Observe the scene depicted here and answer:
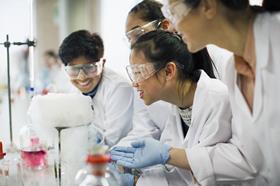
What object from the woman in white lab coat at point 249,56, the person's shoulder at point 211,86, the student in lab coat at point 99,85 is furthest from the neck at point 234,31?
the student in lab coat at point 99,85

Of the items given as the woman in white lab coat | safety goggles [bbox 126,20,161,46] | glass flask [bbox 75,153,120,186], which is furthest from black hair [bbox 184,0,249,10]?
safety goggles [bbox 126,20,161,46]

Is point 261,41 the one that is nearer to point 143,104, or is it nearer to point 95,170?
point 95,170

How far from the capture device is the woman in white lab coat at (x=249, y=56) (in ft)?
4.03

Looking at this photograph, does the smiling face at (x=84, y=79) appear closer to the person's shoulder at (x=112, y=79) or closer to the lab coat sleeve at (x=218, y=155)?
the person's shoulder at (x=112, y=79)

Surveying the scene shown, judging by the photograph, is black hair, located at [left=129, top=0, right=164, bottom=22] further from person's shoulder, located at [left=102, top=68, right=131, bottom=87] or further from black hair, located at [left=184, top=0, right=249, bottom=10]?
black hair, located at [left=184, top=0, right=249, bottom=10]

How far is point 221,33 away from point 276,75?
230 mm

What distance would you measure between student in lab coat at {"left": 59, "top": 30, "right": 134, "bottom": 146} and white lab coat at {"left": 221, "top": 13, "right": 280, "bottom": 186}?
0.98 metres

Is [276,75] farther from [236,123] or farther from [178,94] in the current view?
[178,94]

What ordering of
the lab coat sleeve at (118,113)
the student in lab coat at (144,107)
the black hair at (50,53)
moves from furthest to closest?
1. the black hair at (50,53)
2. the lab coat sleeve at (118,113)
3. the student in lab coat at (144,107)

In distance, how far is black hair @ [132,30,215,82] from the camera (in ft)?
5.56

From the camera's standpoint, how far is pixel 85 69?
89.0 inches

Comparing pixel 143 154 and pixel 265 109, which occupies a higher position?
pixel 265 109

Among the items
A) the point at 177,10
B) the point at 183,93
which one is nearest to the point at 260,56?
the point at 177,10

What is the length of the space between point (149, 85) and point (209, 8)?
0.55m
